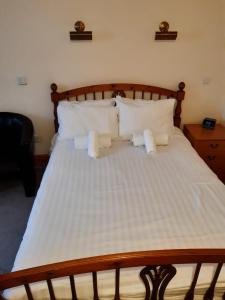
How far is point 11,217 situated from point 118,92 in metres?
1.59

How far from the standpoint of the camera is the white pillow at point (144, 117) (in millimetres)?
2322

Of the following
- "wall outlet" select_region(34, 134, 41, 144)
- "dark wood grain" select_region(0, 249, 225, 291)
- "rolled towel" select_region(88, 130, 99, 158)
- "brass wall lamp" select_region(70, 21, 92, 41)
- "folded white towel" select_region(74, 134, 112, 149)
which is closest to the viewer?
"dark wood grain" select_region(0, 249, 225, 291)

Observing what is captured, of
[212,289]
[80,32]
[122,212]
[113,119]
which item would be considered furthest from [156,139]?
[212,289]

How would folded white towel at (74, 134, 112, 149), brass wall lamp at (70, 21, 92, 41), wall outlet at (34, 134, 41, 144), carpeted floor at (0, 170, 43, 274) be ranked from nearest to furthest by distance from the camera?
1. carpeted floor at (0, 170, 43, 274)
2. folded white towel at (74, 134, 112, 149)
3. brass wall lamp at (70, 21, 92, 41)
4. wall outlet at (34, 134, 41, 144)

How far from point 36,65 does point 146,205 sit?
1.82m

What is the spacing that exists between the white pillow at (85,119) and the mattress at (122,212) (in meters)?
0.29

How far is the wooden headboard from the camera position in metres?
2.56

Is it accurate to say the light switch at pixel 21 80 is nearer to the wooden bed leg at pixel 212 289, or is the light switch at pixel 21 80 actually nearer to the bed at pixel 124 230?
the bed at pixel 124 230

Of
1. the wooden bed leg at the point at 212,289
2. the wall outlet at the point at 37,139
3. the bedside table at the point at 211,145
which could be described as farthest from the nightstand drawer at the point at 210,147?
the wall outlet at the point at 37,139

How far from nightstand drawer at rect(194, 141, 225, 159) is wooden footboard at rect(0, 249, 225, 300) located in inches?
63.4

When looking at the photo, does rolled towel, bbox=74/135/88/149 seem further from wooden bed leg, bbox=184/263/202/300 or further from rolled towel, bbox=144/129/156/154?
wooden bed leg, bbox=184/263/202/300

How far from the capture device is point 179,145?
7.46ft

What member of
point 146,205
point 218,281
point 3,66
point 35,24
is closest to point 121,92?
point 35,24

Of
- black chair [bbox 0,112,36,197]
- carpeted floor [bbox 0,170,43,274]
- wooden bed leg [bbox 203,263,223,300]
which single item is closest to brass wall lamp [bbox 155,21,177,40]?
black chair [bbox 0,112,36,197]
